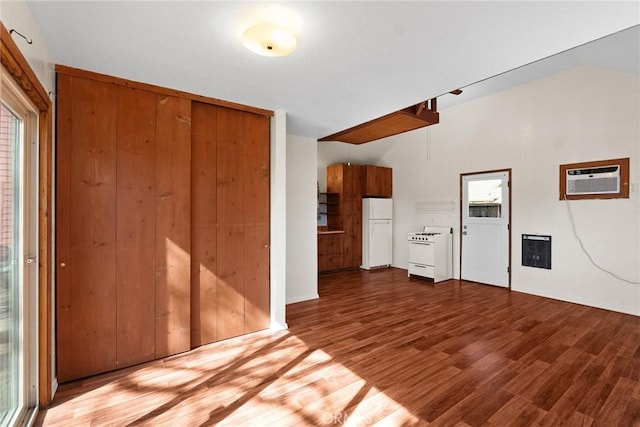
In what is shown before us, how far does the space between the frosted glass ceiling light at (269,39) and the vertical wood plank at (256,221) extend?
4.76ft

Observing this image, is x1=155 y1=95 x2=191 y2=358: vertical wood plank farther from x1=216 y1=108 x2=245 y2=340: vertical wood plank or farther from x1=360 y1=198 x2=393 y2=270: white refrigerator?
x1=360 y1=198 x2=393 y2=270: white refrigerator

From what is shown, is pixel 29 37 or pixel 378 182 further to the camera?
pixel 378 182

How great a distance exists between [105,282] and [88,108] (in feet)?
4.68

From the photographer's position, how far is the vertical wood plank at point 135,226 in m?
2.48

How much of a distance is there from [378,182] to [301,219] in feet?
10.6

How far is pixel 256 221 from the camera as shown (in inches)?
129

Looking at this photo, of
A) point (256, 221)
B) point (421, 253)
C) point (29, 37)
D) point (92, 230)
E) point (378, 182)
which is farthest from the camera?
point (378, 182)

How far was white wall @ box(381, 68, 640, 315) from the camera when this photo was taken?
3889mm

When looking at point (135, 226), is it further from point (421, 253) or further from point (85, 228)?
point (421, 253)

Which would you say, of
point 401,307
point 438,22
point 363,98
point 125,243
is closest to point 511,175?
point 401,307

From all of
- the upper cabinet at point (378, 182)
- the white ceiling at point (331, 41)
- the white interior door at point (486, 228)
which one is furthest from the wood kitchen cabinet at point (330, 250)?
the white ceiling at point (331, 41)

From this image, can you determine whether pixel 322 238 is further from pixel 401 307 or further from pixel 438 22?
pixel 438 22

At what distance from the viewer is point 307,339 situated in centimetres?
308

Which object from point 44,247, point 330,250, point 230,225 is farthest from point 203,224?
point 330,250
